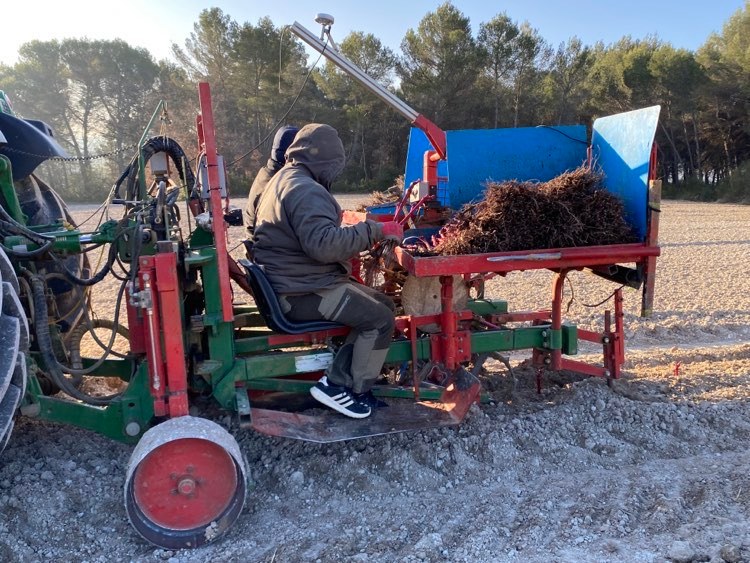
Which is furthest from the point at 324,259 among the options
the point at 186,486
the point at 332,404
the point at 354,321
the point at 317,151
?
the point at 186,486

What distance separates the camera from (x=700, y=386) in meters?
4.80

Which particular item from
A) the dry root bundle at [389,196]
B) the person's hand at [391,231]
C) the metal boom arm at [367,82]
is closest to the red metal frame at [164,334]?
the person's hand at [391,231]

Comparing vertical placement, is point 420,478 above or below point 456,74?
below

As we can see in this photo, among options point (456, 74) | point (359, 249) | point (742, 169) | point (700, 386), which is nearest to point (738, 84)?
point (742, 169)

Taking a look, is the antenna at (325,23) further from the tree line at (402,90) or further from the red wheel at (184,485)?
the tree line at (402,90)

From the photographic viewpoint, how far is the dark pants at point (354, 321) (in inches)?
143

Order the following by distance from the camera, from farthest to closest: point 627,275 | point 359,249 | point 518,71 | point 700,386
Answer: point 518,71, point 700,386, point 627,275, point 359,249

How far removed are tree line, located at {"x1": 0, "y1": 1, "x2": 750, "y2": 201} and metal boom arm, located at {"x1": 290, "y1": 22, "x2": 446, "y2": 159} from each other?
23280 mm

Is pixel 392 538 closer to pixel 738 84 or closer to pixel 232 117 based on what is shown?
pixel 232 117

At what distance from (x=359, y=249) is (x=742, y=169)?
30.5 meters

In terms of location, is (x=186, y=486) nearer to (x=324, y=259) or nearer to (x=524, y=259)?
(x=324, y=259)

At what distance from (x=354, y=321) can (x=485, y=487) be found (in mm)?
1126

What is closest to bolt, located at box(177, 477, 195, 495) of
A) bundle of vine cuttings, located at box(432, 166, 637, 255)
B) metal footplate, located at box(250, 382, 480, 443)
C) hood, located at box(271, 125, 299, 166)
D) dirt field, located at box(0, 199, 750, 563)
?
dirt field, located at box(0, 199, 750, 563)

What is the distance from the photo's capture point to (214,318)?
11.3 ft
